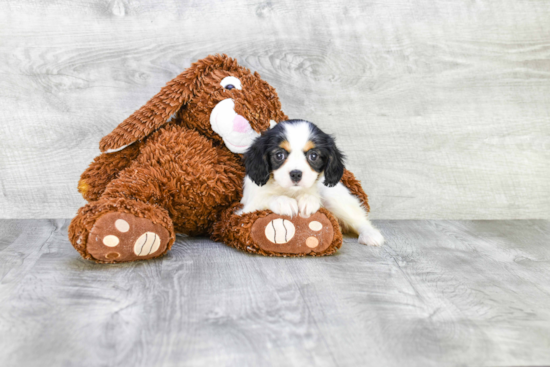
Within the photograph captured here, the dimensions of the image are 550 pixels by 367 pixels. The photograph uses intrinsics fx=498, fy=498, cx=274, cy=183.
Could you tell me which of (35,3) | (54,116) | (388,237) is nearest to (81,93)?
(54,116)

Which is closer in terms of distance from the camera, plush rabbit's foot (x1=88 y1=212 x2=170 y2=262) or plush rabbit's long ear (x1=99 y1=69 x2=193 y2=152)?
plush rabbit's foot (x1=88 y1=212 x2=170 y2=262)

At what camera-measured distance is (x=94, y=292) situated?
1254 millimetres

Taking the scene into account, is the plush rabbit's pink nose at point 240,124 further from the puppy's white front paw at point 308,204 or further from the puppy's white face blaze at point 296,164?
the puppy's white front paw at point 308,204

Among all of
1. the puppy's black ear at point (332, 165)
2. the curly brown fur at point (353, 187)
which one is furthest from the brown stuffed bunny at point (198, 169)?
the curly brown fur at point (353, 187)

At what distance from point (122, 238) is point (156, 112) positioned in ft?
1.64

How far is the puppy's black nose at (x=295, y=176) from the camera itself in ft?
5.06

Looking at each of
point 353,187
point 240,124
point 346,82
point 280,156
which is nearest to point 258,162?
Answer: point 280,156

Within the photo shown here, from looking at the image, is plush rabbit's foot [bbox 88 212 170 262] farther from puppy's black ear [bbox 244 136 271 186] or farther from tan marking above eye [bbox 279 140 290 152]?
tan marking above eye [bbox 279 140 290 152]

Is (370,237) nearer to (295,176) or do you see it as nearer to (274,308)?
(295,176)

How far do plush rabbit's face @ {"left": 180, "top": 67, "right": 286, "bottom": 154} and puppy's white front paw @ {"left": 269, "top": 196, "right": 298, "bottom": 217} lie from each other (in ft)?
0.84

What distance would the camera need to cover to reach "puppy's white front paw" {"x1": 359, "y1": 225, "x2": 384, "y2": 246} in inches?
71.4

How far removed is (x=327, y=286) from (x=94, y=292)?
1.97ft

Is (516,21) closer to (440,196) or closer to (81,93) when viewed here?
(440,196)

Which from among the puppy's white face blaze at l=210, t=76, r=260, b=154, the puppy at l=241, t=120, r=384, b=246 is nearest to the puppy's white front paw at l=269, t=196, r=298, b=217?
the puppy at l=241, t=120, r=384, b=246
